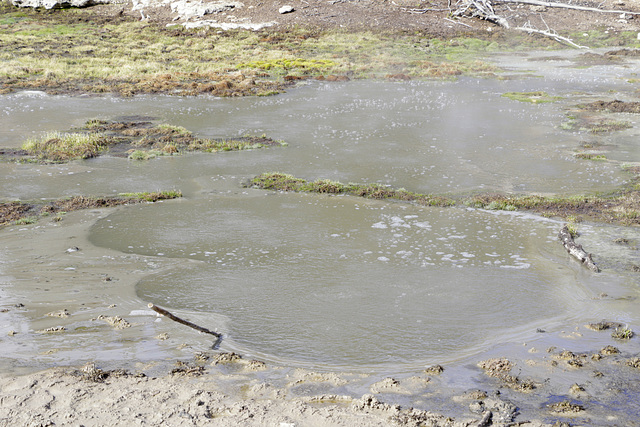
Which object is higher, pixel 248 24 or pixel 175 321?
pixel 248 24

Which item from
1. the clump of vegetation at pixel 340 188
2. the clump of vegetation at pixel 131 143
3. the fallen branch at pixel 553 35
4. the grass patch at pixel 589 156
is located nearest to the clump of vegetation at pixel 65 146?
the clump of vegetation at pixel 131 143

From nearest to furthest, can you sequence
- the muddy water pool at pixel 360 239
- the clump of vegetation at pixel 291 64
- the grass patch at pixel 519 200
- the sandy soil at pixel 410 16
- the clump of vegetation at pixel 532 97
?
1. the muddy water pool at pixel 360 239
2. the grass patch at pixel 519 200
3. the clump of vegetation at pixel 532 97
4. the clump of vegetation at pixel 291 64
5. the sandy soil at pixel 410 16

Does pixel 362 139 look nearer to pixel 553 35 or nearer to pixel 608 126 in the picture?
pixel 608 126

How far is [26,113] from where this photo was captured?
24.5m

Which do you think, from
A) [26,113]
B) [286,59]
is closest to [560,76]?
[286,59]

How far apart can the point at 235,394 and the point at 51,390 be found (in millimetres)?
1937

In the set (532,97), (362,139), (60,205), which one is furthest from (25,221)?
(532,97)

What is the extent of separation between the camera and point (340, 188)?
14.6 meters

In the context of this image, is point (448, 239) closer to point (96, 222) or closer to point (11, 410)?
point (96, 222)

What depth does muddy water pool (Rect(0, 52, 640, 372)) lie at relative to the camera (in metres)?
8.30

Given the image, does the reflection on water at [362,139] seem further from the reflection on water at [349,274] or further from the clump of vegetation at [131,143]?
the reflection on water at [349,274]

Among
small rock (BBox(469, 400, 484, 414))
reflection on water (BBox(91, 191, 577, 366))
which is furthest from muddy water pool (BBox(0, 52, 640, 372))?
small rock (BBox(469, 400, 484, 414))

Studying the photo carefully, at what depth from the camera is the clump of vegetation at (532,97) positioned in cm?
2650

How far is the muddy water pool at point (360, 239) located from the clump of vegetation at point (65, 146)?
29.5 inches
